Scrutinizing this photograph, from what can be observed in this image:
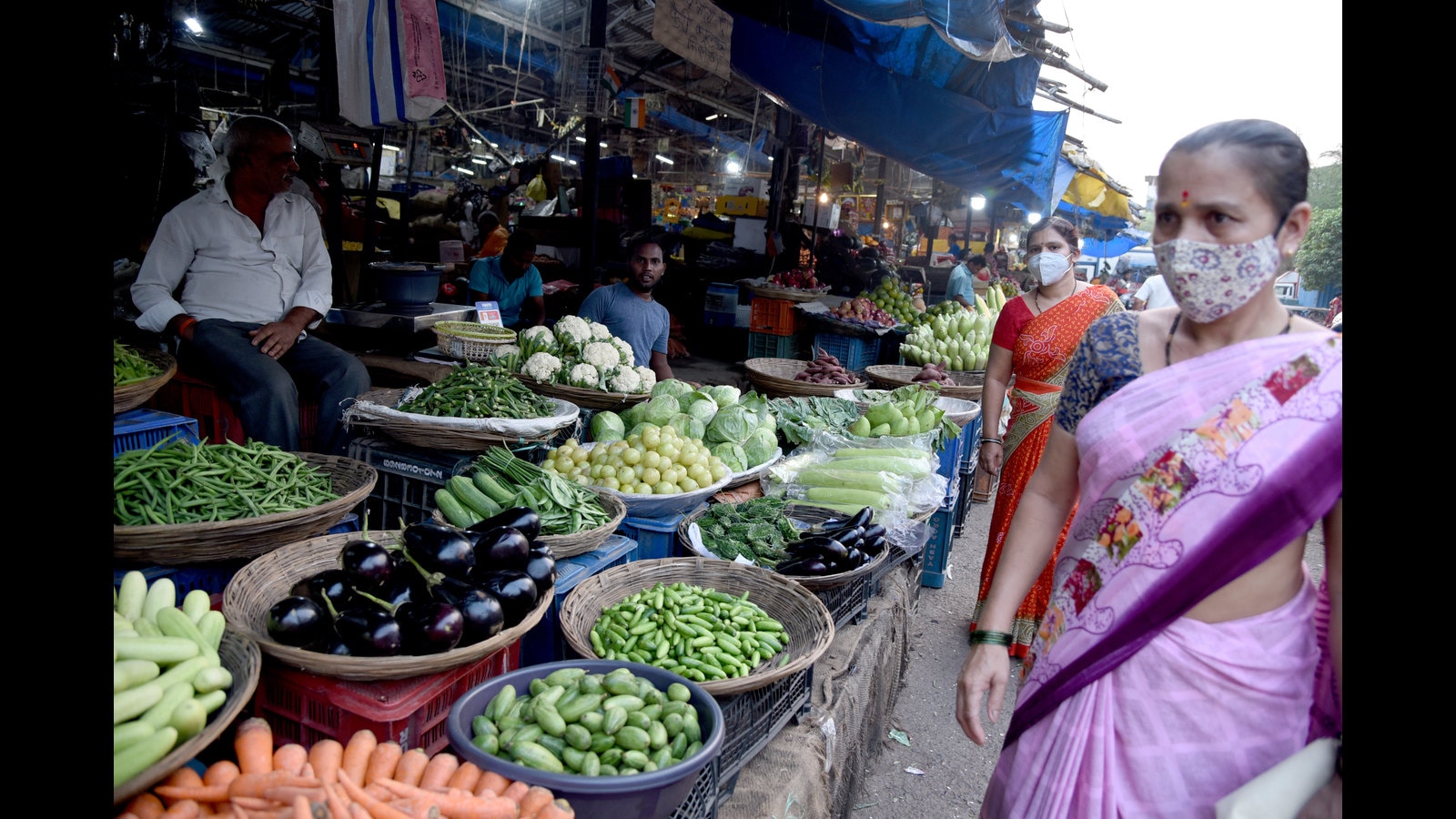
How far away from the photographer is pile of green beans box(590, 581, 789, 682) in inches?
91.6

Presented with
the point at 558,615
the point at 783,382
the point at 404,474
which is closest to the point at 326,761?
the point at 558,615

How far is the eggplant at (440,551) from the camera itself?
2.08 meters

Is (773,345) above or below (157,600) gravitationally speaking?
above

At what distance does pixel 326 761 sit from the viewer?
1451 mm

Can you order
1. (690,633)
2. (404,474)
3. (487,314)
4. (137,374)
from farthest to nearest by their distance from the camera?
(487,314) < (137,374) < (404,474) < (690,633)

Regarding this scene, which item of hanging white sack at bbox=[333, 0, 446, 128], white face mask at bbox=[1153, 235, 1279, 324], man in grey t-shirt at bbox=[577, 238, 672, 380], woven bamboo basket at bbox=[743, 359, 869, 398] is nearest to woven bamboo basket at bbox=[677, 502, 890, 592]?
white face mask at bbox=[1153, 235, 1279, 324]

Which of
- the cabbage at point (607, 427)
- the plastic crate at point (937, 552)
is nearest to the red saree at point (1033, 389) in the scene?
the plastic crate at point (937, 552)

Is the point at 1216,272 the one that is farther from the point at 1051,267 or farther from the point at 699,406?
the point at 1051,267

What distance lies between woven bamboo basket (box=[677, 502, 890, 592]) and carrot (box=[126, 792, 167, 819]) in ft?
6.40

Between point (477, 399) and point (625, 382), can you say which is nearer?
point (477, 399)

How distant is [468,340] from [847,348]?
4743 millimetres

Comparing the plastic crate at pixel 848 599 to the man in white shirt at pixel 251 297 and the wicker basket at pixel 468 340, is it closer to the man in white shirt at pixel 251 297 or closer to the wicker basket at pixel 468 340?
the wicker basket at pixel 468 340
